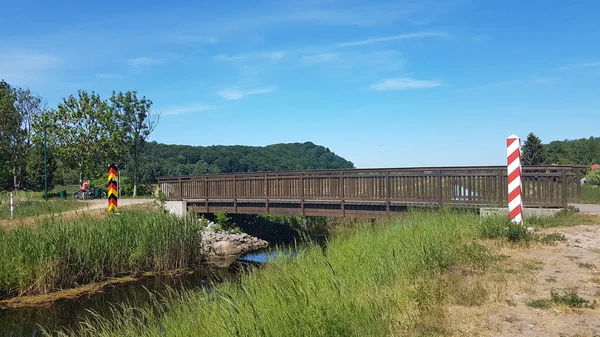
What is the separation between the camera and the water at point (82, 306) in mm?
7715

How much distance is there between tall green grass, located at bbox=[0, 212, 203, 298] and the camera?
942 centimetres

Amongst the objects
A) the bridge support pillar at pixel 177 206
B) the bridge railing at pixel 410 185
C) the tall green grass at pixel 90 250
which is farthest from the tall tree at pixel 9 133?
the tall green grass at pixel 90 250

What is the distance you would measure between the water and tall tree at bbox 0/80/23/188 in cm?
2965

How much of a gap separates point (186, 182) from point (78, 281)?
1071 cm

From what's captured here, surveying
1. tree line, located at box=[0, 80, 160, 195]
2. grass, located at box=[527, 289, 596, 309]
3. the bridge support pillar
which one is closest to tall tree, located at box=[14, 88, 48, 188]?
tree line, located at box=[0, 80, 160, 195]

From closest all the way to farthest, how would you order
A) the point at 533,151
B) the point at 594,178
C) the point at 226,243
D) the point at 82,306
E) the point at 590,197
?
the point at 82,306 < the point at 590,197 < the point at 226,243 < the point at 594,178 < the point at 533,151

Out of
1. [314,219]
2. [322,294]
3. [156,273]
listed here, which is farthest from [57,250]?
[314,219]

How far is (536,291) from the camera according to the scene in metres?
4.70

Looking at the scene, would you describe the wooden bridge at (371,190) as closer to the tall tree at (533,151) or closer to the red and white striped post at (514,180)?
the red and white striped post at (514,180)

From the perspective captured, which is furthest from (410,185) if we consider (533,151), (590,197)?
(533,151)

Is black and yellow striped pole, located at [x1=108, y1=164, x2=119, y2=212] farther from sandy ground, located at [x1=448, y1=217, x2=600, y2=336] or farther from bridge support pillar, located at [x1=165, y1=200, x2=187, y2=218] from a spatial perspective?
sandy ground, located at [x1=448, y1=217, x2=600, y2=336]

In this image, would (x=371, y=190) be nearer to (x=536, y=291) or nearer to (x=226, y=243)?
(x=226, y=243)

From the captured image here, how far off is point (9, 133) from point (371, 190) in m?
33.4

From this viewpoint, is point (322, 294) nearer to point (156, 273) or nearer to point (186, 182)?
point (156, 273)
